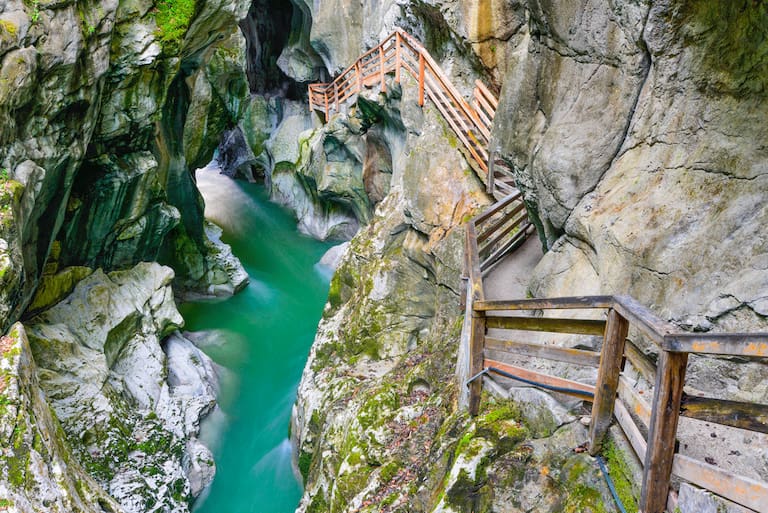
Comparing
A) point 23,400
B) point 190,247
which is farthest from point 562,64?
point 190,247

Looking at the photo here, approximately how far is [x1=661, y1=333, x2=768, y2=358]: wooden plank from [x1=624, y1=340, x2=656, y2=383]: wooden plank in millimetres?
501

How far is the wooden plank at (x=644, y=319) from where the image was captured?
257cm

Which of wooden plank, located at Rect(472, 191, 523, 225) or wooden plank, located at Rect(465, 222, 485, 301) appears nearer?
wooden plank, located at Rect(465, 222, 485, 301)

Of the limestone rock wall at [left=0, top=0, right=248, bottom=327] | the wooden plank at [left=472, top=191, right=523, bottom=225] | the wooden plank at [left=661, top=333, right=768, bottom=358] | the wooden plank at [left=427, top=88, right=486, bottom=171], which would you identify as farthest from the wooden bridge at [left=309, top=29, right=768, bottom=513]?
the limestone rock wall at [left=0, top=0, right=248, bottom=327]

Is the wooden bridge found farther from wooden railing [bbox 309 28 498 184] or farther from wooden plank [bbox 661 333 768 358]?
wooden railing [bbox 309 28 498 184]

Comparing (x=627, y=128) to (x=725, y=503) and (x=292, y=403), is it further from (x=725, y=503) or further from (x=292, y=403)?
(x=292, y=403)

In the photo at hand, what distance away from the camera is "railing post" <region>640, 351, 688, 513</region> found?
2.52 meters

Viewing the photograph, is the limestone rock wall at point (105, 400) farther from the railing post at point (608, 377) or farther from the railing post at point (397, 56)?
the railing post at point (397, 56)

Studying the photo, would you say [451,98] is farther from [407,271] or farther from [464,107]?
[407,271]

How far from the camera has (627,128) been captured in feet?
16.1

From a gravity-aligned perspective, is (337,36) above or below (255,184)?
above

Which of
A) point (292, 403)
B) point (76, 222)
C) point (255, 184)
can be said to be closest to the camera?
point (76, 222)

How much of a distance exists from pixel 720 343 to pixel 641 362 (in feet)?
2.89

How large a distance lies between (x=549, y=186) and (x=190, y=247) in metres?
18.0
